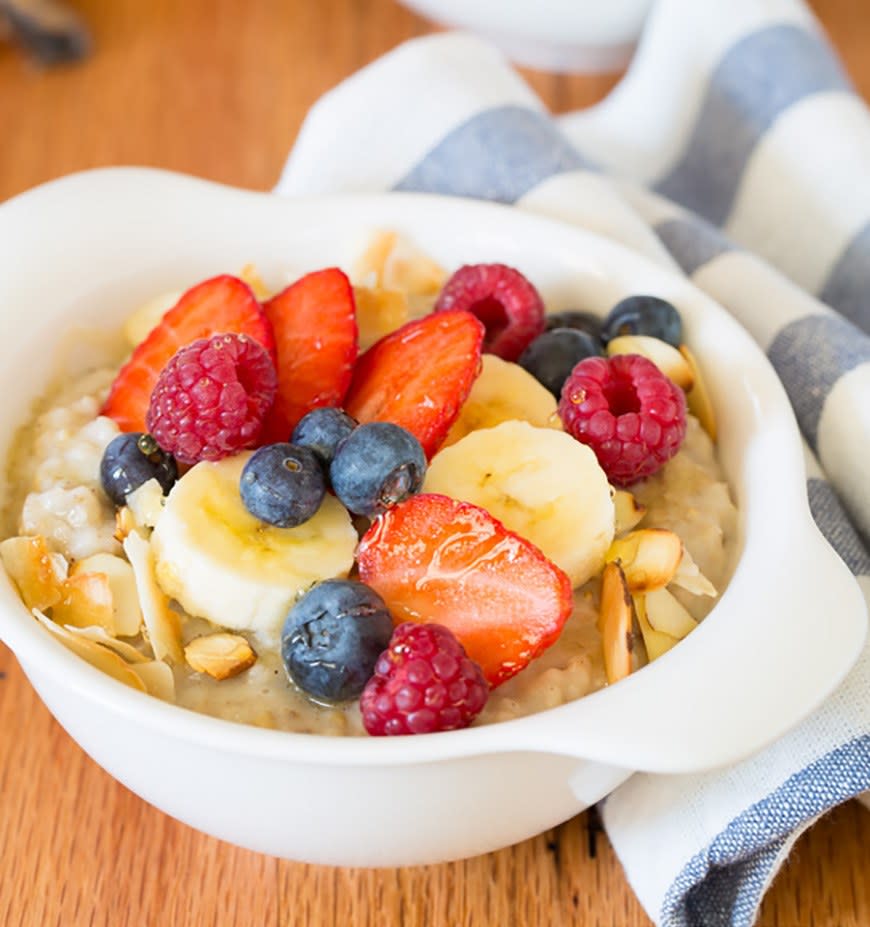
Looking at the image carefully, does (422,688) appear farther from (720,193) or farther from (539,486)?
(720,193)

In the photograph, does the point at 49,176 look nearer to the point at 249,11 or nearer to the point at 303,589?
the point at 249,11

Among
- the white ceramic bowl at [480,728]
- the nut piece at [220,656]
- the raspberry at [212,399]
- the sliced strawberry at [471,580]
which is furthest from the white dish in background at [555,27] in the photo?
the nut piece at [220,656]

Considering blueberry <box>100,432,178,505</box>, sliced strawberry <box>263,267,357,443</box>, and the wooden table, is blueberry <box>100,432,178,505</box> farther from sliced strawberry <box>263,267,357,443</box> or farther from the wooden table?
the wooden table

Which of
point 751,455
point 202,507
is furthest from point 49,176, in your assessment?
point 751,455

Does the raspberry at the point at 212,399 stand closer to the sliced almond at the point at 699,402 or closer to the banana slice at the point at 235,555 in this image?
the banana slice at the point at 235,555

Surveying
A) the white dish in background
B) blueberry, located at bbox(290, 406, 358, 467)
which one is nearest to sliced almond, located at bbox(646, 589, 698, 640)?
blueberry, located at bbox(290, 406, 358, 467)
